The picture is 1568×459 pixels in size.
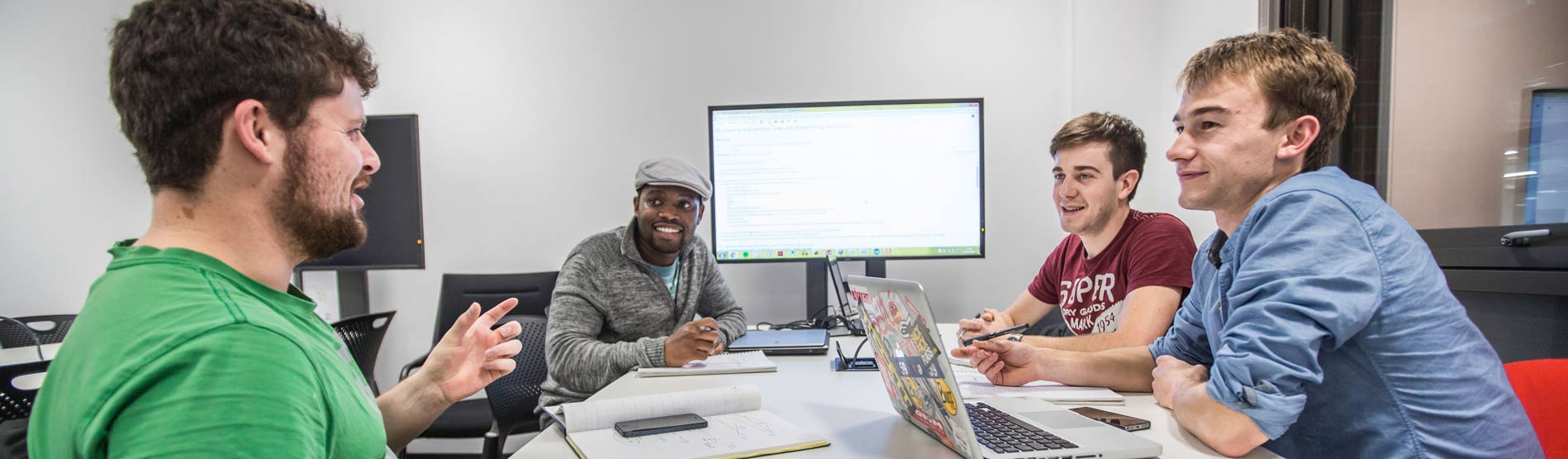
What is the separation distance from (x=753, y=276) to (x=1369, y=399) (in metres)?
2.18

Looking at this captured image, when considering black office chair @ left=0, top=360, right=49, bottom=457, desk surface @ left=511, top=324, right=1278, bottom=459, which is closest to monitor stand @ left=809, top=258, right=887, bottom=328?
desk surface @ left=511, top=324, right=1278, bottom=459

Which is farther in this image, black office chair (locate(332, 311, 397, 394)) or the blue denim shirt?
black office chair (locate(332, 311, 397, 394))

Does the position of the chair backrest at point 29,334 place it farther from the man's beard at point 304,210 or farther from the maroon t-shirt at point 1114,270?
the maroon t-shirt at point 1114,270

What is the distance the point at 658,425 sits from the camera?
3.59 feet

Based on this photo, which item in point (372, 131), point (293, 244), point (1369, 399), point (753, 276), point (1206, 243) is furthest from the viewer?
point (753, 276)

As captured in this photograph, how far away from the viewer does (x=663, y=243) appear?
2.10 metres

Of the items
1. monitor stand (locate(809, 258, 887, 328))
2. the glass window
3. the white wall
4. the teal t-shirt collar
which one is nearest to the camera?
the glass window

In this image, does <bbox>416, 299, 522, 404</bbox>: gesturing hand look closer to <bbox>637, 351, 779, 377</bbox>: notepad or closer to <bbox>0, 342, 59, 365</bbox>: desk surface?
<bbox>637, 351, 779, 377</bbox>: notepad

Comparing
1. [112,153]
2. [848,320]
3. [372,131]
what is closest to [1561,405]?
[848,320]

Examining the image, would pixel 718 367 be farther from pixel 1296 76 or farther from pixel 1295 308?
pixel 1296 76

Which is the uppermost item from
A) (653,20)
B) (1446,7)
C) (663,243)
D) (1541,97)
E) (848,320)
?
(653,20)

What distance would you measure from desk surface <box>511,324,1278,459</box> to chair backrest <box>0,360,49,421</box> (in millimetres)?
1436

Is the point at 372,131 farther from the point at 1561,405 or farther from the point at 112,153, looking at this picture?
the point at 1561,405

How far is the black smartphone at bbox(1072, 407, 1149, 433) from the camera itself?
1.07 m
